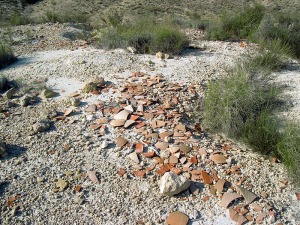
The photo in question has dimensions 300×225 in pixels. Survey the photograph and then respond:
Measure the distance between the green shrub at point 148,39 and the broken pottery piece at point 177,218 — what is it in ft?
14.2

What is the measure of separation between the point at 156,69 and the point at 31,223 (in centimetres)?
374

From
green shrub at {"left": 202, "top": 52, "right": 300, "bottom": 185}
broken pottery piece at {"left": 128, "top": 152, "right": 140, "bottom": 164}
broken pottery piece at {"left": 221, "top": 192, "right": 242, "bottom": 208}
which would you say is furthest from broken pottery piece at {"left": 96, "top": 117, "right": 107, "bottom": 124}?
broken pottery piece at {"left": 221, "top": 192, "right": 242, "bottom": 208}

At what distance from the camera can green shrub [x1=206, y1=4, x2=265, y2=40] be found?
791cm

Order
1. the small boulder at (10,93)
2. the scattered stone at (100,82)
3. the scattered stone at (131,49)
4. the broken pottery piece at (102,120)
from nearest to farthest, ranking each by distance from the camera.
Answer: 1. the broken pottery piece at (102,120)
2. the small boulder at (10,93)
3. the scattered stone at (100,82)
4. the scattered stone at (131,49)

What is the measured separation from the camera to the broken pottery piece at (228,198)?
292 centimetres

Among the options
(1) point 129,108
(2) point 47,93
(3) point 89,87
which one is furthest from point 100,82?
(1) point 129,108

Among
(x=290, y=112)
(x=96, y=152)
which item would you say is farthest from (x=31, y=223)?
(x=290, y=112)

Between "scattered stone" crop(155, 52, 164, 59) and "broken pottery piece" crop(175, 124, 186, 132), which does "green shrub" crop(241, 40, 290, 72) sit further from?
"broken pottery piece" crop(175, 124, 186, 132)

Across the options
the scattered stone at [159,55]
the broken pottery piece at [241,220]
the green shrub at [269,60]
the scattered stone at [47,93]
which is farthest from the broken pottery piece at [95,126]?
the green shrub at [269,60]

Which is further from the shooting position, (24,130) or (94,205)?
(24,130)

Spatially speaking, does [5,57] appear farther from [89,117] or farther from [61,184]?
[61,184]

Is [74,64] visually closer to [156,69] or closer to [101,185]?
[156,69]

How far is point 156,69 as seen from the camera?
580 cm

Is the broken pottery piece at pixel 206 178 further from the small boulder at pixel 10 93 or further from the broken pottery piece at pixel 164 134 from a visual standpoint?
the small boulder at pixel 10 93
